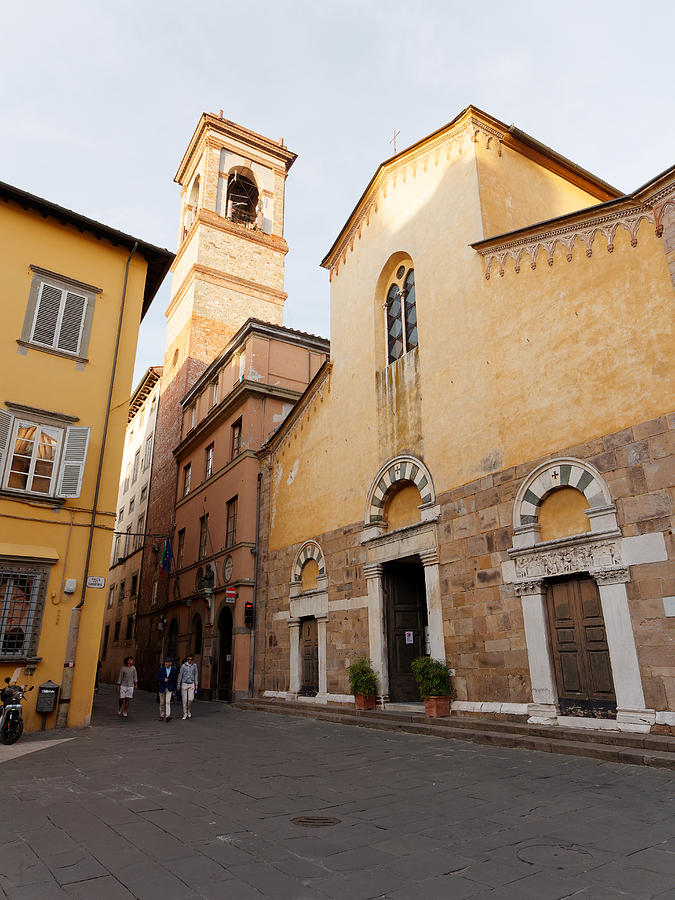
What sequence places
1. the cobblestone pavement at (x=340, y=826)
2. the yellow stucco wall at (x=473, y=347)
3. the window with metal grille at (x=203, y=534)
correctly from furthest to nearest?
the window with metal grille at (x=203, y=534) → the yellow stucco wall at (x=473, y=347) → the cobblestone pavement at (x=340, y=826)

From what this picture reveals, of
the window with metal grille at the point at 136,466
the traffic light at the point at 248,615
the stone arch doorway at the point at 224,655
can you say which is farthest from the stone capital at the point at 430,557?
the window with metal grille at the point at 136,466

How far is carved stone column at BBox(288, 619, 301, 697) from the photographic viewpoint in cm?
1553

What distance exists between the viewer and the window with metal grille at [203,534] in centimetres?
2189

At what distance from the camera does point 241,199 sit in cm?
3438

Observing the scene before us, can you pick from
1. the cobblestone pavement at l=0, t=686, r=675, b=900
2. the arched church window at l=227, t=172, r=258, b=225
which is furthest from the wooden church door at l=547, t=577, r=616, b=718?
the arched church window at l=227, t=172, r=258, b=225

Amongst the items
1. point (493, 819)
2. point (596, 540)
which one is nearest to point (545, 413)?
point (596, 540)

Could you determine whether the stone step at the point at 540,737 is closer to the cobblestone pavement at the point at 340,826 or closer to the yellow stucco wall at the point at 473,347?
the cobblestone pavement at the point at 340,826

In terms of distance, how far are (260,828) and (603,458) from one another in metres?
6.72

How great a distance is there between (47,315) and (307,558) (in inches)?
337

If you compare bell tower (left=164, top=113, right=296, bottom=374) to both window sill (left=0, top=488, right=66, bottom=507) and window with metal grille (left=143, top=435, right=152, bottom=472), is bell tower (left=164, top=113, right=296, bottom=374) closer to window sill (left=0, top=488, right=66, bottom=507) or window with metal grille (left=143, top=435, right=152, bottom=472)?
window with metal grille (left=143, top=435, right=152, bottom=472)

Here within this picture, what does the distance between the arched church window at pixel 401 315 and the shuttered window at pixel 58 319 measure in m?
7.30

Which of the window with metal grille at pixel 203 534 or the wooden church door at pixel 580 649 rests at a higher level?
the window with metal grille at pixel 203 534

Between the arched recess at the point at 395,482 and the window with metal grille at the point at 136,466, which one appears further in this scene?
the window with metal grille at the point at 136,466

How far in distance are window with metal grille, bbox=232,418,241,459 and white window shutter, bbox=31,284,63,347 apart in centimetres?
807
